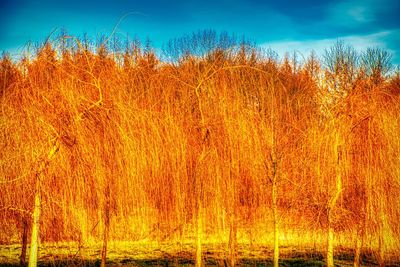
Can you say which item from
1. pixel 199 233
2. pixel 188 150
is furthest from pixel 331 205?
pixel 188 150

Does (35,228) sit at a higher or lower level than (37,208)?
lower

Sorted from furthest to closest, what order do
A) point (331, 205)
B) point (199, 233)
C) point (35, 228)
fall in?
point (199, 233) → point (331, 205) → point (35, 228)

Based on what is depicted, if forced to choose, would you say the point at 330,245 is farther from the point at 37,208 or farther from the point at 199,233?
the point at 37,208

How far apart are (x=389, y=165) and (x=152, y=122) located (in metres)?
4.33

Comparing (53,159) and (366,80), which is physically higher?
(366,80)

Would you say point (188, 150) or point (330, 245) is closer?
point (330, 245)

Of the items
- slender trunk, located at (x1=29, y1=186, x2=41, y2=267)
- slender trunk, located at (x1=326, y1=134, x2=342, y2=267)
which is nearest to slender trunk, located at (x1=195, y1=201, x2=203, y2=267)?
slender trunk, located at (x1=326, y1=134, x2=342, y2=267)

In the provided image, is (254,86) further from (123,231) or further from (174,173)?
(123,231)

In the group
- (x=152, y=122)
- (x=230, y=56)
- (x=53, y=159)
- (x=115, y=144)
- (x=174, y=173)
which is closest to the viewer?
(x=53, y=159)

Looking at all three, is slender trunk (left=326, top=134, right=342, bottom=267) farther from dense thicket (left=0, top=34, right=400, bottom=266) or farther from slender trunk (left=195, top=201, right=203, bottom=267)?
slender trunk (left=195, top=201, right=203, bottom=267)

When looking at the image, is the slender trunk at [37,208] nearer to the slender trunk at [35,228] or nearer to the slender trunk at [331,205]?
the slender trunk at [35,228]

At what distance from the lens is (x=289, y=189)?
8570 millimetres

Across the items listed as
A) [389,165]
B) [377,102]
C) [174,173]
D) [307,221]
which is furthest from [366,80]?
[174,173]

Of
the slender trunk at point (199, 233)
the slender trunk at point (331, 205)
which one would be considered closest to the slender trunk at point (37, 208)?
the slender trunk at point (199, 233)
